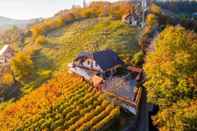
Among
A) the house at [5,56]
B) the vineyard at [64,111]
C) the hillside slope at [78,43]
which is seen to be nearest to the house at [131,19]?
the hillside slope at [78,43]

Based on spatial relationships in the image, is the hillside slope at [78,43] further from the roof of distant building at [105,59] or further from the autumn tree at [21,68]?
the roof of distant building at [105,59]

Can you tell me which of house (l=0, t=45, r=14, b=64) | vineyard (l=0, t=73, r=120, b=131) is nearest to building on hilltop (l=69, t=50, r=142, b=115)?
vineyard (l=0, t=73, r=120, b=131)

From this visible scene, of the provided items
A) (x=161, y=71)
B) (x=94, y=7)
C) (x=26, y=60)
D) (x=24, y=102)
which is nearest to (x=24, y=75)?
(x=26, y=60)

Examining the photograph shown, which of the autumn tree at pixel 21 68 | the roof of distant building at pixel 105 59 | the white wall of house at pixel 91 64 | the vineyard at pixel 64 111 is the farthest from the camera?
the autumn tree at pixel 21 68

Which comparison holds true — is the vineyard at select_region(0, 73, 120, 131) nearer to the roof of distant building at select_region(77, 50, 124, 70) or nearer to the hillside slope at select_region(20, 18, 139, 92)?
the roof of distant building at select_region(77, 50, 124, 70)

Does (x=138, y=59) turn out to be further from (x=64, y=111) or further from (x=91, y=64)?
(x=64, y=111)
